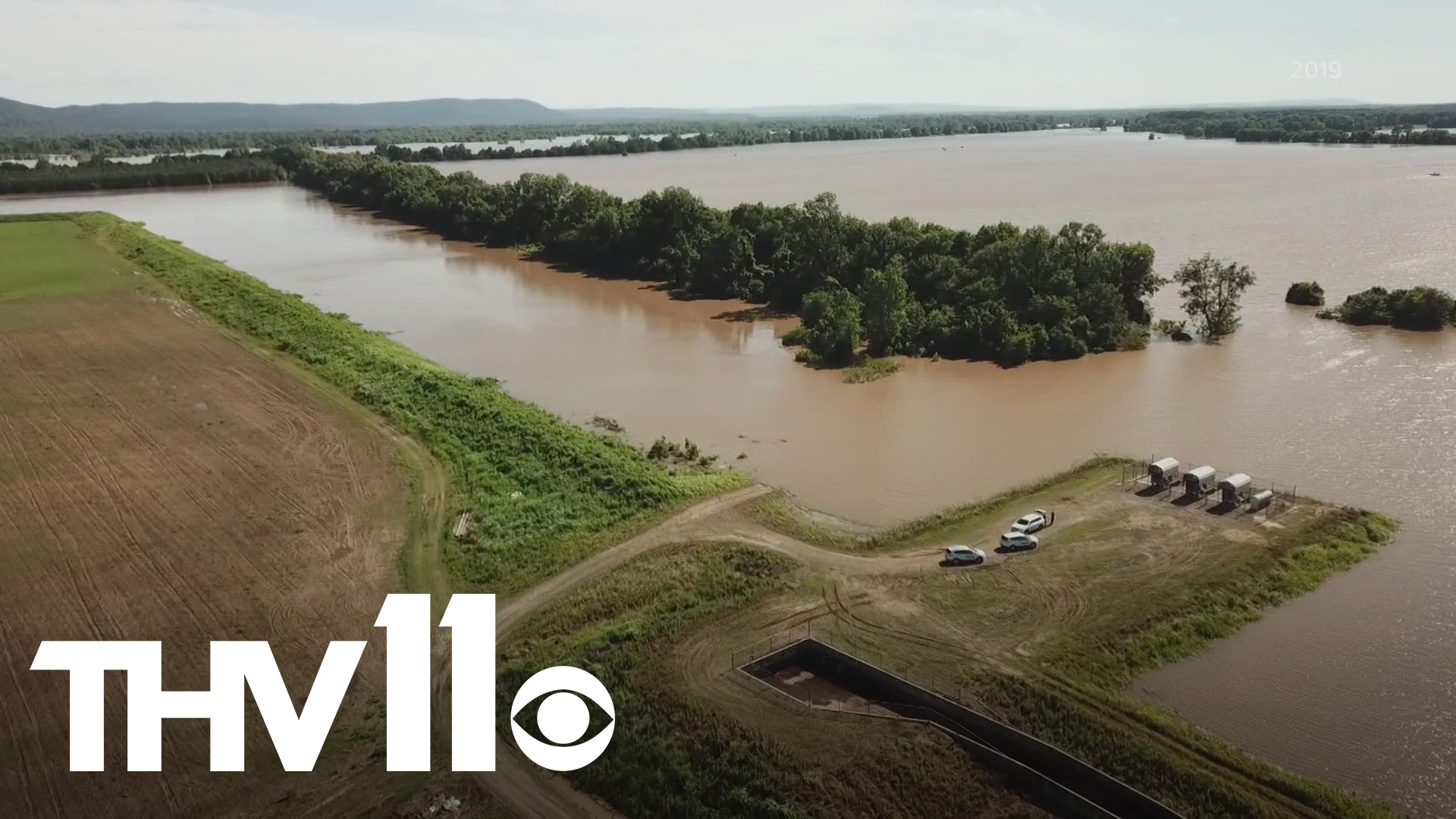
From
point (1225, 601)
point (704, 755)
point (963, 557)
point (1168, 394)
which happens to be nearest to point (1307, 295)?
point (1168, 394)

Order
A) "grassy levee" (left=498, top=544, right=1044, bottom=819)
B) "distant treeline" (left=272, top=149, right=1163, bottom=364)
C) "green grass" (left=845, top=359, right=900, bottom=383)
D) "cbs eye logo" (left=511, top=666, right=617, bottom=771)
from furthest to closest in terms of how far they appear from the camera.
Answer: "distant treeline" (left=272, top=149, right=1163, bottom=364) < "green grass" (left=845, top=359, right=900, bottom=383) < "cbs eye logo" (left=511, top=666, right=617, bottom=771) < "grassy levee" (left=498, top=544, right=1044, bottom=819)

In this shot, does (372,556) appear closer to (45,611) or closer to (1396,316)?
(45,611)

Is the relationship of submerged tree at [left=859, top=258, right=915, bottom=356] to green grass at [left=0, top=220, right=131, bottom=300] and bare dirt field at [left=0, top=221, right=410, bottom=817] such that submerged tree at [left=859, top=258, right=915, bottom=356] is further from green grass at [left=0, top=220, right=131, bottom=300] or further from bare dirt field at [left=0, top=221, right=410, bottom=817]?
green grass at [left=0, top=220, right=131, bottom=300]

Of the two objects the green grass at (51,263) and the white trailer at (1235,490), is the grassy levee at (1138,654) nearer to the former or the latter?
the white trailer at (1235,490)

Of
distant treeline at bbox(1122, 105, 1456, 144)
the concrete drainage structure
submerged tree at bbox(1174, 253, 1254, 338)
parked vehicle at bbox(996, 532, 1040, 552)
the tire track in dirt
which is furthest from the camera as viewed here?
distant treeline at bbox(1122, 105, 1456, 144)

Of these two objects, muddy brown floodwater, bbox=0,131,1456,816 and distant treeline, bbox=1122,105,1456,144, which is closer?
muddy brown floodwater, bbox=0,131,1456,816

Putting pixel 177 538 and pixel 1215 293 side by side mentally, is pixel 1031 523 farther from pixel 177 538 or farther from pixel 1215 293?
pixel 1215 293

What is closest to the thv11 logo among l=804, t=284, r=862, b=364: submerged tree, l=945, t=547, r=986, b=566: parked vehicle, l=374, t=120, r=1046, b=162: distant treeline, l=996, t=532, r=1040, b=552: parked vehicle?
l=945, t=547, r=986, b=566: parked vehicle
